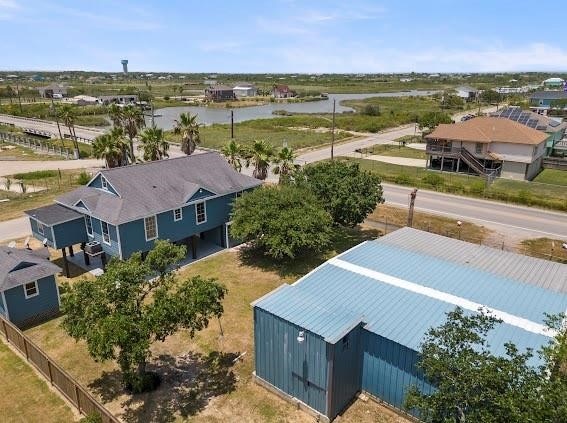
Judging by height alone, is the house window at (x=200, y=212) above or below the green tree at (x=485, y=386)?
below

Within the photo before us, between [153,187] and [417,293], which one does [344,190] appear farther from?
[153,187]

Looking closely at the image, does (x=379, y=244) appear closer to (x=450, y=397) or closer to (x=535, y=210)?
(x=450, y=397)

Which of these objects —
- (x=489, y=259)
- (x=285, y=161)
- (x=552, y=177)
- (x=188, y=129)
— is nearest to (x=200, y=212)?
(x=285, y=161)

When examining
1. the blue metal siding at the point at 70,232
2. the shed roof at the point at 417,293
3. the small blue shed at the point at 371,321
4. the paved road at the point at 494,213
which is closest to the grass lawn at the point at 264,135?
the paved road at the point at 494,213

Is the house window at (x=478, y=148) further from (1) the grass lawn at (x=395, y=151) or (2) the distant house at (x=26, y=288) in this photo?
(2) the distant house at (x=26, y=288)

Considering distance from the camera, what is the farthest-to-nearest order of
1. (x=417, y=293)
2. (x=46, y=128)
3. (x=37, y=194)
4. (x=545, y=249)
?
(x=46, y=128), (x=37, y=194), (x=545, y=249), (x=417, y=293)

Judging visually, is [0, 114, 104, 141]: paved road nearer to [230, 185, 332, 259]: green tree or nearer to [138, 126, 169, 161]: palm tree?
[138, 126, 169, 161]: palm tree
